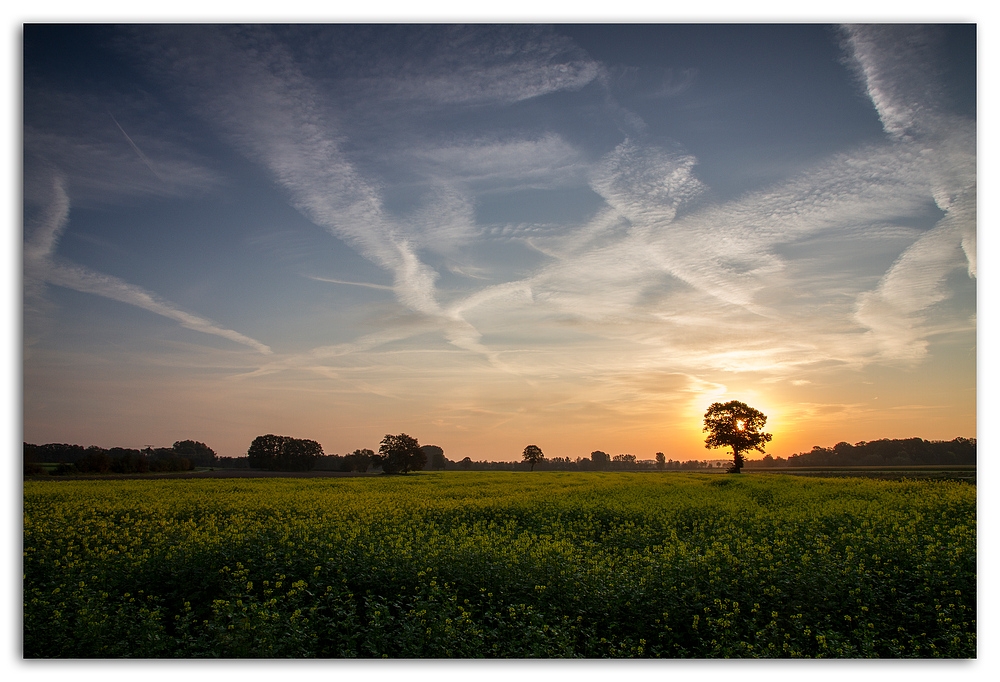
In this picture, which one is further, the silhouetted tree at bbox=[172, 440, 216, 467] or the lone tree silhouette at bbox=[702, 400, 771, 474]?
the lone tree silhouette at bbox=[702, 400, 771, 474]

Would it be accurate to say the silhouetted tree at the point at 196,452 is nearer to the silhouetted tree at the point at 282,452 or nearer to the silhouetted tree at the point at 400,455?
the silhouetted tree at the point at 282,452

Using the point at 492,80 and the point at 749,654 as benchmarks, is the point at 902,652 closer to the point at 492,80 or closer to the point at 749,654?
the point at 749,654

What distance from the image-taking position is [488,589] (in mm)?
6598

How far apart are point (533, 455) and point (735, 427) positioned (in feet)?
10.7

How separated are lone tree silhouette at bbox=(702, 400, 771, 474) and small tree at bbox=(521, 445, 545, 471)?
8.18 feet

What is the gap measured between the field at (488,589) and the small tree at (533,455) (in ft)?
4.53

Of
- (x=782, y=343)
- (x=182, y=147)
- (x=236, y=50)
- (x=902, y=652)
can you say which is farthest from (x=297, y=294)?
(x=902, y=652)

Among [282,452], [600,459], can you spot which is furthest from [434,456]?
[600,459]

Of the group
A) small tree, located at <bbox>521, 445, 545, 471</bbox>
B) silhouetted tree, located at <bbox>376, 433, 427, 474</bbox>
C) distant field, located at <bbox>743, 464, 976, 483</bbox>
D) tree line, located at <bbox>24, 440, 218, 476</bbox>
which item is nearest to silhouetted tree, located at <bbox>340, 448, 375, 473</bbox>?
silhouetted tree, located at <bbox>376, 433, 427, 474</bbox>

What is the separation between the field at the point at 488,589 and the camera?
6.23 m

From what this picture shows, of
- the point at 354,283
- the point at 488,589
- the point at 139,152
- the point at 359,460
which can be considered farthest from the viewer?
the point at 359,460

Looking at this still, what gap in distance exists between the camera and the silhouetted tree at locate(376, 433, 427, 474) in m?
8.84

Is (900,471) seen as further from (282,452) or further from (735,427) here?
(282,452)

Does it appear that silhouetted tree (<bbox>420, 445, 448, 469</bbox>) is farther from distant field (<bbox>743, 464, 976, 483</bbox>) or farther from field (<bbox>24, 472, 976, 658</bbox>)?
distant field (<bbox>743, 464, 976, 483</bbox>)
